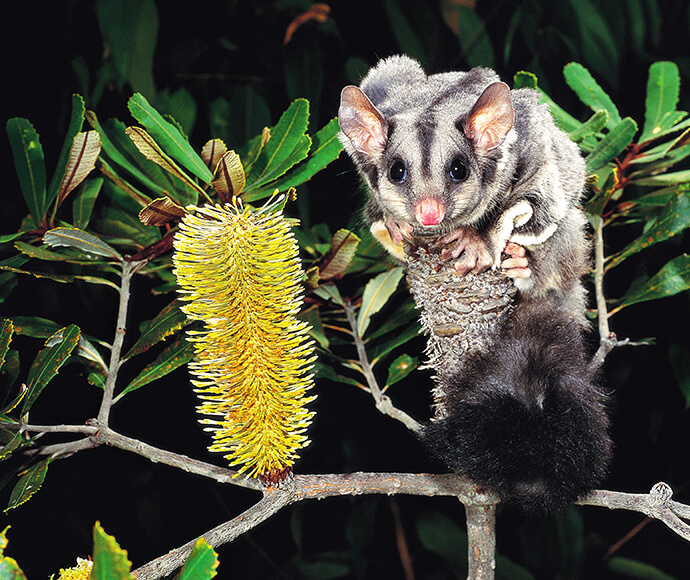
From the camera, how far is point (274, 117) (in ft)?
7.64

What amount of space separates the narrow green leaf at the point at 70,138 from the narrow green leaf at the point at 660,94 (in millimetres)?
1206

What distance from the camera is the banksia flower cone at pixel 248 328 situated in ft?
2.52

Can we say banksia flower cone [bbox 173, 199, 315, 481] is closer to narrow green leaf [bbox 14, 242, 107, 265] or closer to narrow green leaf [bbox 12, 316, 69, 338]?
narrow green leaf [bbox 14, 242, 107, 265]

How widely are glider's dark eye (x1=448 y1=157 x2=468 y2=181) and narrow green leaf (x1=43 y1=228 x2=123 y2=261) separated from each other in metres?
0.60

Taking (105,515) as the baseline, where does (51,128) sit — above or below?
above

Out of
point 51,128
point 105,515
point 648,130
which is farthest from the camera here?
point 105,515

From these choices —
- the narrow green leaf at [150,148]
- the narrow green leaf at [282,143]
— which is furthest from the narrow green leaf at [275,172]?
the narrow green leaf at [150,148]

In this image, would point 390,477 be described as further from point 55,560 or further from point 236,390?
point 55,560

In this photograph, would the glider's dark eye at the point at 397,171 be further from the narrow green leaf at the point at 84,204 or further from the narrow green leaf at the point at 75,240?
the narrow green leaf at the point at 84,204

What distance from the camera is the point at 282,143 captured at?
1.23m

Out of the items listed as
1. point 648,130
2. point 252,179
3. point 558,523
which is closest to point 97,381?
point 252,179

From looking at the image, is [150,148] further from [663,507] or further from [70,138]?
[663,507]

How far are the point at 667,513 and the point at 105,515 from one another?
75.7 inches

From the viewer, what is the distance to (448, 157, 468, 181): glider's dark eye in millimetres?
1156
